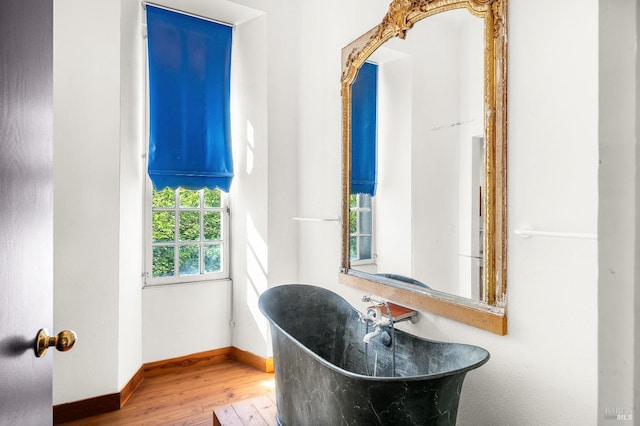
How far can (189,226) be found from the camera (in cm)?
295

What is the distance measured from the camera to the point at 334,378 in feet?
4.42

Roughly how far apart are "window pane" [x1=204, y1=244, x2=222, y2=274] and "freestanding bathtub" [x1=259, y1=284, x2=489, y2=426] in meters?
1.07

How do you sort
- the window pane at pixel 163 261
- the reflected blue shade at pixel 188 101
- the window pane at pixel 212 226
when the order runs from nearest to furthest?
the reflected blue shade at pixel 188 101, the window pane at pixel 163 261, the window pane at pixel 212 226

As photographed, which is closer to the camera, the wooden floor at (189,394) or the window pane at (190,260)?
the wooden floor at (189,394)

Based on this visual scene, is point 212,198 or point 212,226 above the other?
point 212,198

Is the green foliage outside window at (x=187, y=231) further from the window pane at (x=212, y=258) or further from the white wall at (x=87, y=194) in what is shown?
the white wall at (x=87, y=194)

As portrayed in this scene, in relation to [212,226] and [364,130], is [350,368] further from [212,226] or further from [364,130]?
[212,226]

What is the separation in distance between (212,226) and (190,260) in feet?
1.10

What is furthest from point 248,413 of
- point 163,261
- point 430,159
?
point 430,159

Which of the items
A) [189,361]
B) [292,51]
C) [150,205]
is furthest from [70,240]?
[292,51]

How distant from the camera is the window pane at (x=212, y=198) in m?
3.03

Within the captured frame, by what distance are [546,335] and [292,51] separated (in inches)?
103

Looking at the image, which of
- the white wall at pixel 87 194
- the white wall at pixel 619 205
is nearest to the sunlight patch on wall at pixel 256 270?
the white wall at pixel 87 194

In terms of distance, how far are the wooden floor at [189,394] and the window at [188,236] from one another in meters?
0.73
